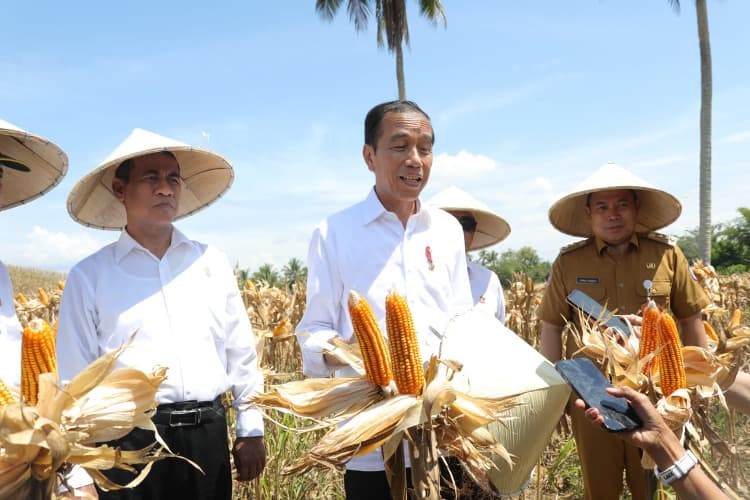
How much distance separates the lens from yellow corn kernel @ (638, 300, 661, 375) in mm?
2381

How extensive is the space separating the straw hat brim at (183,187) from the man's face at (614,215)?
2216 millimetres

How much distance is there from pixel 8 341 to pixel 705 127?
1709 centimetres

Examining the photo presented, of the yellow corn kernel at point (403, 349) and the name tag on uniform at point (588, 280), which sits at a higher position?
the name tag on uniform at point (588, 280)

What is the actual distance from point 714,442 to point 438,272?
140cm

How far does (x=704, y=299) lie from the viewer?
3.33m

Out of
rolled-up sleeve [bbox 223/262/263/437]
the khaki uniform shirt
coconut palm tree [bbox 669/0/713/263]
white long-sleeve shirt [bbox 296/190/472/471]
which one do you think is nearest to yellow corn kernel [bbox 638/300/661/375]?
white long-sleeve shirt [bbox 296/190/472/471]

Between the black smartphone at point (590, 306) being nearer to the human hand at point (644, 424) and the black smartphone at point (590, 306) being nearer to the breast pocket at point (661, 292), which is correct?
the breast pocket at point (661, 292)

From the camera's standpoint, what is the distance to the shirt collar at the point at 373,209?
2.64 m

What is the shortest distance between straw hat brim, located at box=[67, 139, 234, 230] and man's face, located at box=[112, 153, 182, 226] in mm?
65

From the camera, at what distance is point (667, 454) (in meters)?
1.81

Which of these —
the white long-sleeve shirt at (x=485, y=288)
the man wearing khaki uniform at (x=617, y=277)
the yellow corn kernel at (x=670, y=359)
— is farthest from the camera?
the white long-sleeve shirt at (x=485, y=288)

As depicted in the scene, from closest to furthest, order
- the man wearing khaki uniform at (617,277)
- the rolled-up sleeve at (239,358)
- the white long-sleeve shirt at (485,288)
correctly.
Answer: the rolled-up sleeve at (239,358) < the man wearing khaki uniform at (617,277) < the white long-sleeve shirt at (485,288)

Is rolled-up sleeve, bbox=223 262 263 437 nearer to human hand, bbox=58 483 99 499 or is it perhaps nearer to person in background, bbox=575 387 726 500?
human hand, bbox=58 483 99 499

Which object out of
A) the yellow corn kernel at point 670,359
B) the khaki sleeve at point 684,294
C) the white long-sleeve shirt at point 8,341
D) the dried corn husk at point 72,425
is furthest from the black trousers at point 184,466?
the khaki sleeve at point 684,294
